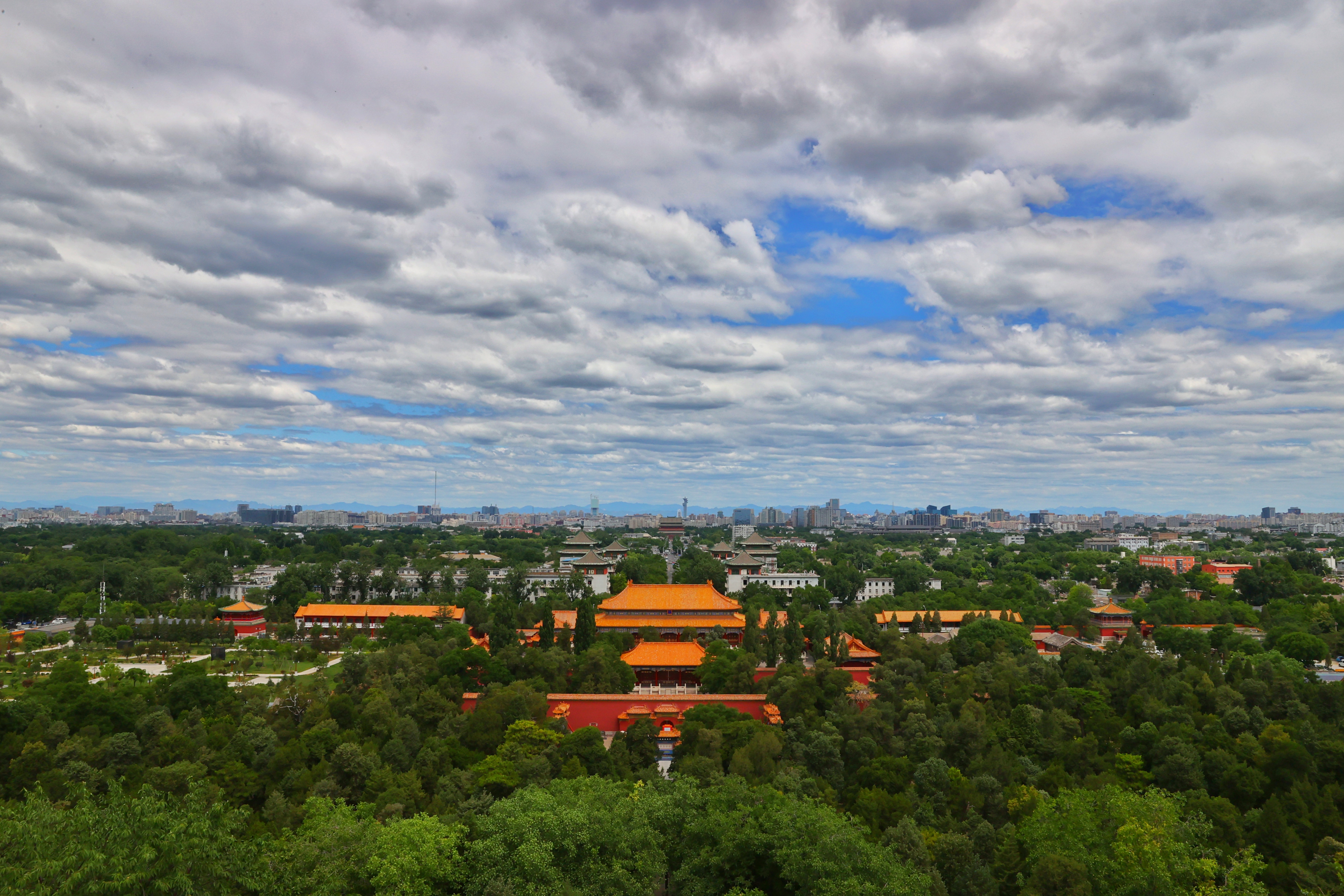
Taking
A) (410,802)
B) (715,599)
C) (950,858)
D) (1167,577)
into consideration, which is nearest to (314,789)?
(410,802)

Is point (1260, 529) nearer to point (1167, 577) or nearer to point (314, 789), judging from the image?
point (1167, 577)

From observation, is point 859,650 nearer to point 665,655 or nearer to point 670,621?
point 665,655

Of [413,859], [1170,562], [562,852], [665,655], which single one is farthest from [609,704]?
[1170,562]

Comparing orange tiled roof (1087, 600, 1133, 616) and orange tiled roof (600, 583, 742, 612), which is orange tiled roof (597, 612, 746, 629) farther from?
orange tiled roof (1087, 600, 1133, 616)

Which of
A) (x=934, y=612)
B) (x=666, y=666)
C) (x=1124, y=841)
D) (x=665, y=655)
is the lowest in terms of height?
(x=1124, y=841)

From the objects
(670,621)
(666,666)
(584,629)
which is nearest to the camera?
(666,666)

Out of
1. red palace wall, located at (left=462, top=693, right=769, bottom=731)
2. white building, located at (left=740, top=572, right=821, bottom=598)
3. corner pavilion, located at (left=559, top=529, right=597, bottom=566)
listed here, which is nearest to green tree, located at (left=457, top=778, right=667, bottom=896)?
red palace wall, located at (left=462, top=693, right=769, bottom=731)

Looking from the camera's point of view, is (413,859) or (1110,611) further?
(1110,611)
